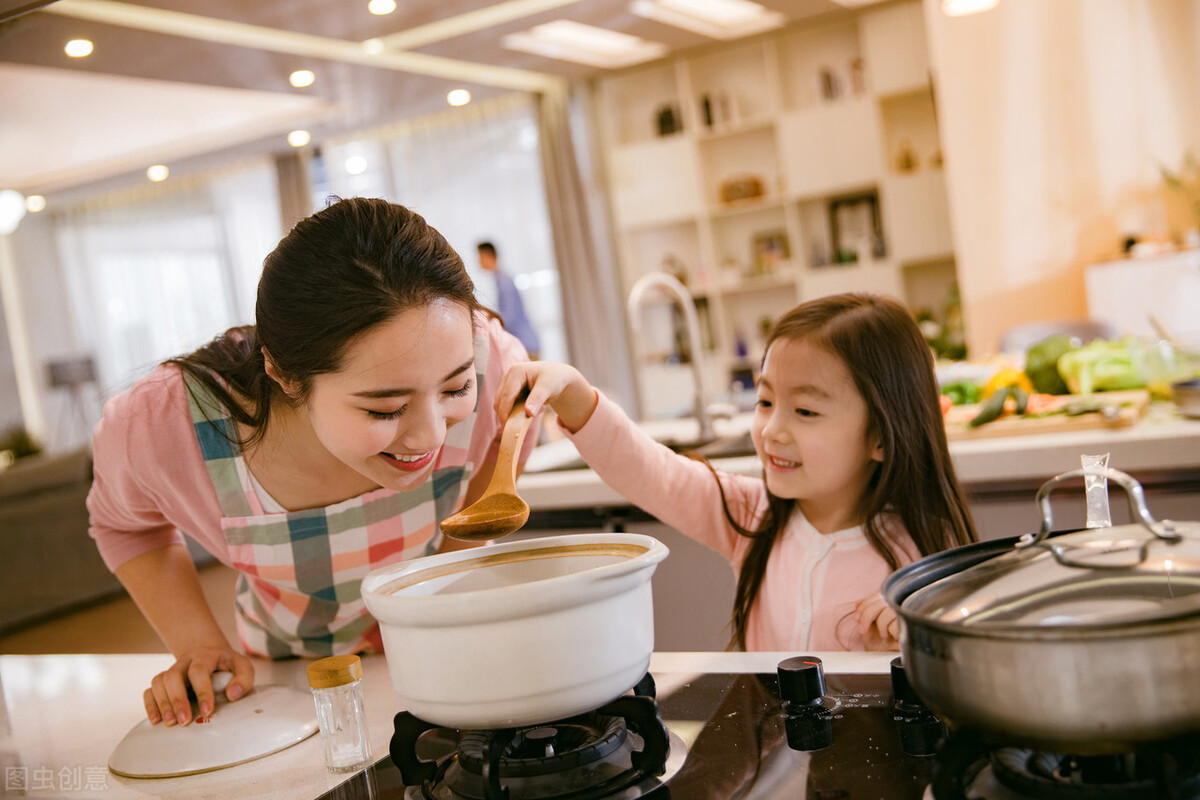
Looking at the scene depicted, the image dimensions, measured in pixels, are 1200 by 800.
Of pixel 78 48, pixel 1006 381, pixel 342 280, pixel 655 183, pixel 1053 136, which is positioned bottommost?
pixel 1006 381

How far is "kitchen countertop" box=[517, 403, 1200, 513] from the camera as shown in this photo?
187 cm

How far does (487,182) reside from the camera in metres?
7.92

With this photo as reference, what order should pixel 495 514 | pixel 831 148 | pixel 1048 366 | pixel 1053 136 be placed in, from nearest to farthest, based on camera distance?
1. pixel 495 514
2. pixel 1048 366
3. pixel 1053 136
4. pixel 831 148

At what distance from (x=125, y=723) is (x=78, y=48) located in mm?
4999

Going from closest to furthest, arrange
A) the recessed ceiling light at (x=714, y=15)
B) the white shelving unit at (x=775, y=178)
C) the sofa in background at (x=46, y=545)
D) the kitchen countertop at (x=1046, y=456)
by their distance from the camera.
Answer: the kitchen countertop at (x=1046, y=456), the sofa in background at (x=46, y=545), the recessed ceiling light at (x=714, y=15), the white shelving unit at (x=775, y=178)

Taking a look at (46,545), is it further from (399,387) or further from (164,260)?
(164,260)

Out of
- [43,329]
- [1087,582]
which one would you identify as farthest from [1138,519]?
[43,329]

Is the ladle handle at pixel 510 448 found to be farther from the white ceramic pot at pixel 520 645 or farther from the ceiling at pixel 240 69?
the ceiling at pixel 240 69

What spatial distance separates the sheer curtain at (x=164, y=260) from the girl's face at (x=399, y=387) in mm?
8423

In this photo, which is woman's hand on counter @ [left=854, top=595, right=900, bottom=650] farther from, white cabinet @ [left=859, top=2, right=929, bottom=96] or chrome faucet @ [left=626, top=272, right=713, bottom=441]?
white cabinet @ [left=859, top=2, right=929, bottom=96]

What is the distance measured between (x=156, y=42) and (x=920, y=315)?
4628 millimetres

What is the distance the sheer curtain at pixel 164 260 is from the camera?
9.25 m

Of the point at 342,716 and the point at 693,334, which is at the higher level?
the point at 693,334

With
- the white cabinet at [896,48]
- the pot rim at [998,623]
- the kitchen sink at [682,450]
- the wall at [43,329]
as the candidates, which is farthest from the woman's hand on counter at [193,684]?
the wall at [43,329]
